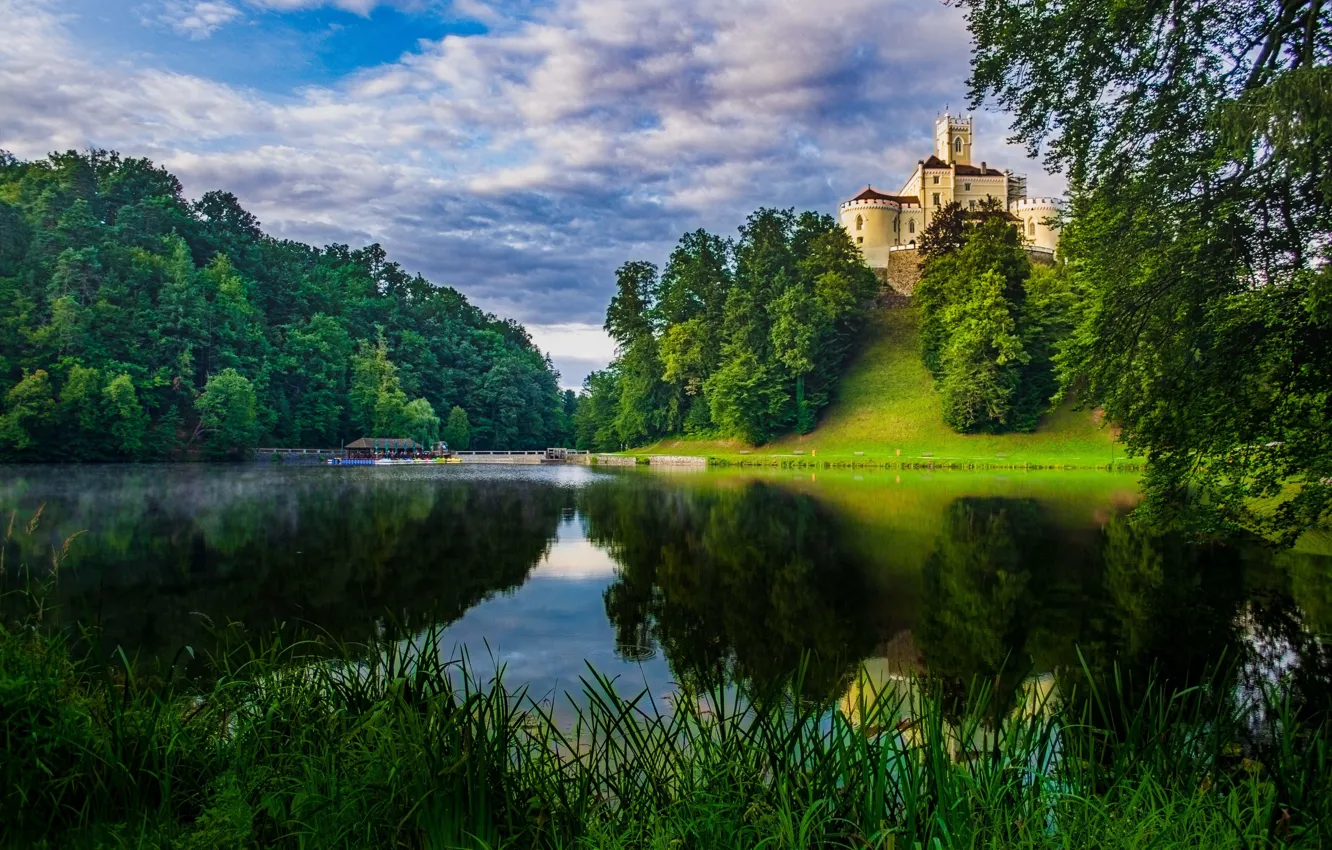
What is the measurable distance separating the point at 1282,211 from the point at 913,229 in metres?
74.8

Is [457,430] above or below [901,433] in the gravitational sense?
above

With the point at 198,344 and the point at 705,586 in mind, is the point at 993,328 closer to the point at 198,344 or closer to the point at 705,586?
the point at 705,586

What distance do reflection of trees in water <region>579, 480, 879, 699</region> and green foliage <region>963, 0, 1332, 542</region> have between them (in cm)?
425

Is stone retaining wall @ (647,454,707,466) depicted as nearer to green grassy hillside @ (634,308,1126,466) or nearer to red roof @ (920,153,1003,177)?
green grassy hillside @ (634,308,1126,466)

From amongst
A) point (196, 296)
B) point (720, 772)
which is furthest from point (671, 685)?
point (196, 296)

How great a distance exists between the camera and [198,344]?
201 ft

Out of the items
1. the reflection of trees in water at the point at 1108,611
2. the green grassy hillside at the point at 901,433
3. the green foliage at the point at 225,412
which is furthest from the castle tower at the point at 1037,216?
the green foliage at the point at 225,412

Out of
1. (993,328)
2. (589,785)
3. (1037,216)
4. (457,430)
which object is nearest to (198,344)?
(457,430)

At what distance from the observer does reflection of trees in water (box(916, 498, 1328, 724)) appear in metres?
7.45

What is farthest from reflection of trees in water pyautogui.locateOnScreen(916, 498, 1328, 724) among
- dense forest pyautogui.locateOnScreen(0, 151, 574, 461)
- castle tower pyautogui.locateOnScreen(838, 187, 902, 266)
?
castle tower pyautogui.locateOnScreen(838, 187, 902, 266)

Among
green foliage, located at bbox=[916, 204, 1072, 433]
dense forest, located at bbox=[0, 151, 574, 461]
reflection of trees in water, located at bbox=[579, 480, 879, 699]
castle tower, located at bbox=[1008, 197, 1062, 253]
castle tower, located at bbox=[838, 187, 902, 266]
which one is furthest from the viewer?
castle tower, located at bbox=[838, 187, 902, 266]

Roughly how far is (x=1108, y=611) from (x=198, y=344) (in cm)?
6692

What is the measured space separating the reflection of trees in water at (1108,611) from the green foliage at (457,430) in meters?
68.1

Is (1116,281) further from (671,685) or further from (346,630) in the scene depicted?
(346,630)
